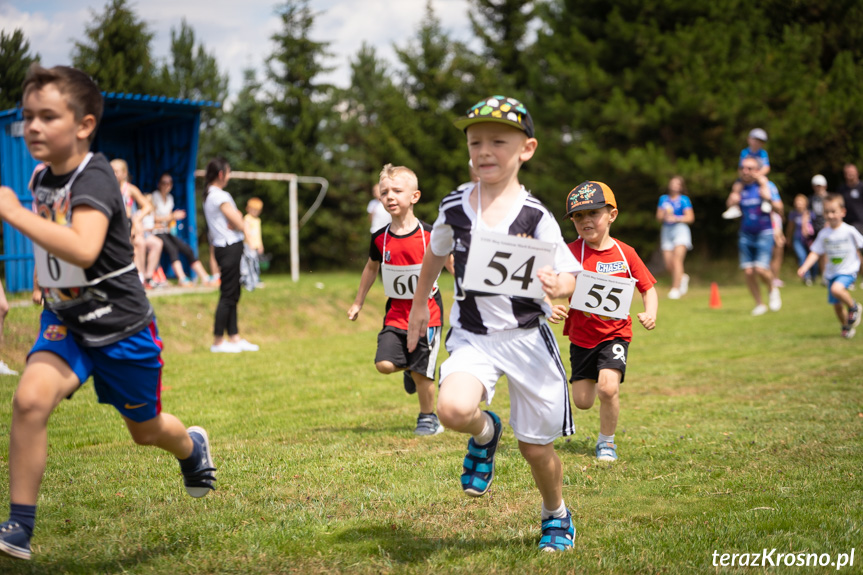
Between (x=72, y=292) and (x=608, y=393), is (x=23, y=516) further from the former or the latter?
(x=608, y=393)

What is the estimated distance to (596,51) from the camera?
25.9 metres

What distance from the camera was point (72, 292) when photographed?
343 centimetres

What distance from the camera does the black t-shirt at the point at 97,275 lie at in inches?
134

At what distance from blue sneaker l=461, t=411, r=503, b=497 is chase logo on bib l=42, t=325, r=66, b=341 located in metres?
1.84

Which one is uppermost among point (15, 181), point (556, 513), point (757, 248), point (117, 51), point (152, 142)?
point (117, 51)

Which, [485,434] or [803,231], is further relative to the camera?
[803,231]

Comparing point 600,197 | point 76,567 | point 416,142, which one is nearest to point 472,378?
point 76,567

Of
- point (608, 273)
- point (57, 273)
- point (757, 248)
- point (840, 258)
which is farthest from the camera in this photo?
point (757, 248)

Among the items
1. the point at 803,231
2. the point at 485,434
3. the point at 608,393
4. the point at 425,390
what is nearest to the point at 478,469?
the point at 485,434

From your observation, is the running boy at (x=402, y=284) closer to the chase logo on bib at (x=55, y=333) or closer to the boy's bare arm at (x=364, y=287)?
the boy's bare arm at (x=364, y=287)

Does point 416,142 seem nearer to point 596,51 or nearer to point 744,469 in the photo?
point 596,51

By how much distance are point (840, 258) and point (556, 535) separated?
9.23 metres

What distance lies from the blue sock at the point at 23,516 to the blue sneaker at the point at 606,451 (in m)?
3.58

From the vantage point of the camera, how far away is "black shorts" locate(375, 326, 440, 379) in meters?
6.19
